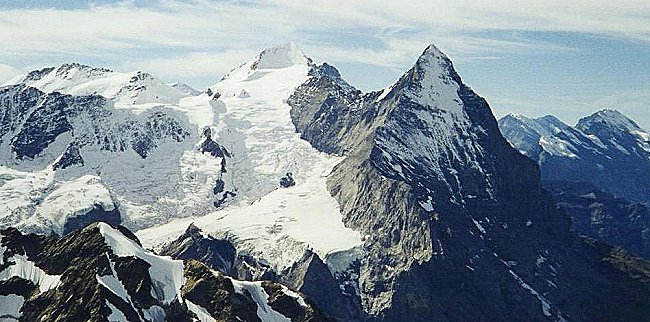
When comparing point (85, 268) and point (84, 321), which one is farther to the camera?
point (85, 268)

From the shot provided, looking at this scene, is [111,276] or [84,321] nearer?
[84,321]

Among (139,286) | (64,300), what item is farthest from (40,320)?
(139,286)

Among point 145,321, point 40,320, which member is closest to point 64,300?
point 40,320

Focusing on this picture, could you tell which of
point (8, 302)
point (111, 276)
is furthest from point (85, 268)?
point (8, 302)

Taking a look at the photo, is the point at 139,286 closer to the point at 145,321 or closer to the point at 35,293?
the point at 145,321

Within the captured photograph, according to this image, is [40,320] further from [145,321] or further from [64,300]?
[145,321]

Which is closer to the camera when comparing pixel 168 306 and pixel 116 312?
pixel 116 312

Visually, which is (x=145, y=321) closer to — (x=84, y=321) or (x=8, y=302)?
(x=84, y=321)
